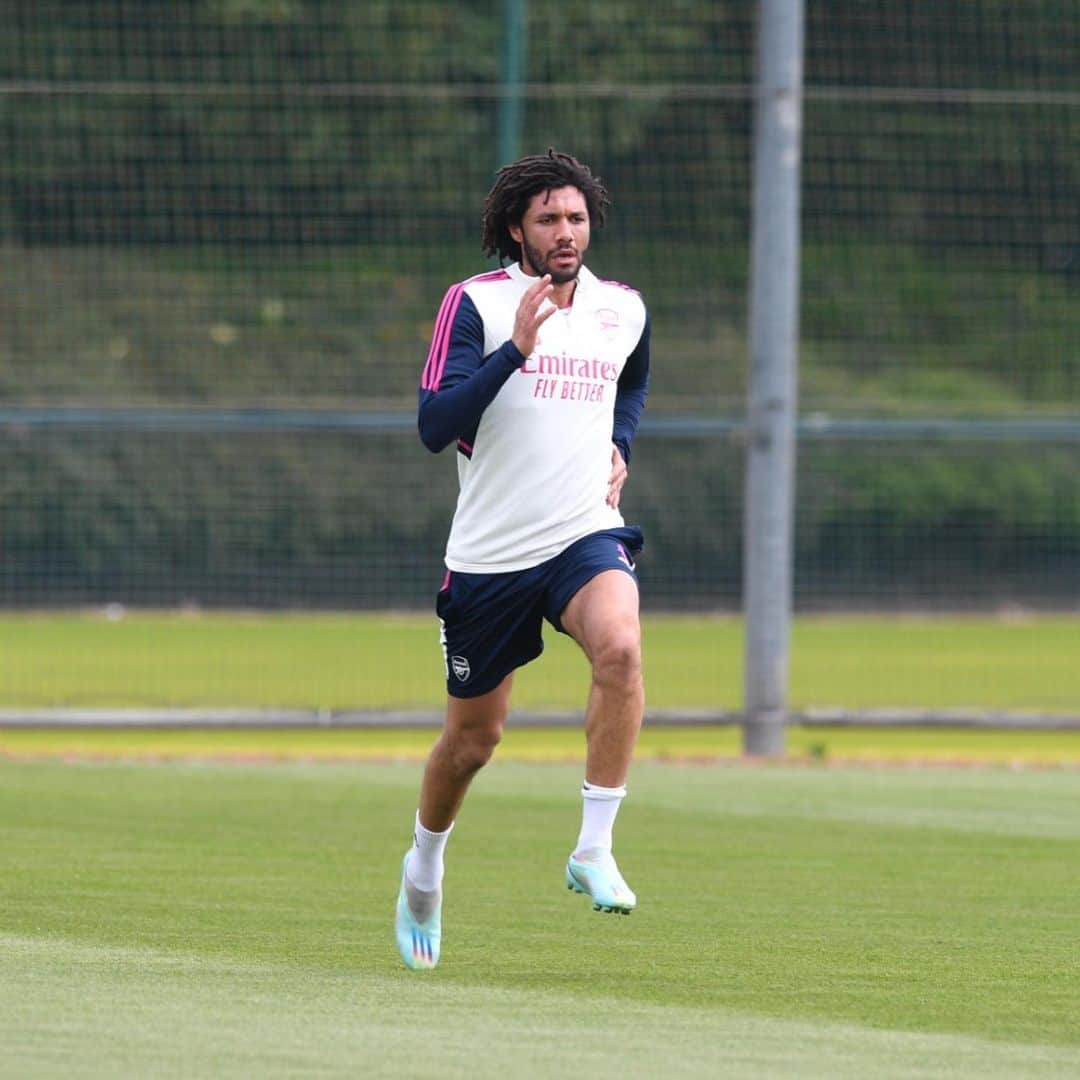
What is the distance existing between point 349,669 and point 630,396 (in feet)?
26.7

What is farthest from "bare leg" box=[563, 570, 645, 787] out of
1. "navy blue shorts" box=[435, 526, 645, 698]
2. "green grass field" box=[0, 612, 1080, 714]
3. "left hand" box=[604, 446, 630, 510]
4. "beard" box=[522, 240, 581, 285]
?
"green grass field" box=[0, 612, 1080, 714]

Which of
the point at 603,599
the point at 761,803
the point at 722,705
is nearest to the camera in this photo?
the point at 603,599

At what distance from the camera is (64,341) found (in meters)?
14.3

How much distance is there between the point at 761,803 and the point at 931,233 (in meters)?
6.22

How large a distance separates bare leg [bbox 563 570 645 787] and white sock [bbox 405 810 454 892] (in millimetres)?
551

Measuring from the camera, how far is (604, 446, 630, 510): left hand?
239 inches

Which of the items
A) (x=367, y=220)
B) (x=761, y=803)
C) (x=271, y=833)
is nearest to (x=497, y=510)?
(x=271, y=833)

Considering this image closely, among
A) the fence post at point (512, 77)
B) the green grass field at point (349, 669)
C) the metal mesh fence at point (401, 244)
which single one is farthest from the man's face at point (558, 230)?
the green grass field at point (349, 669)

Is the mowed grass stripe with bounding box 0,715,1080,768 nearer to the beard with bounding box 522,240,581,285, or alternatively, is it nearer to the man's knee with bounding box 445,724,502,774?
the man's knee with bounding box 445,724,502,774

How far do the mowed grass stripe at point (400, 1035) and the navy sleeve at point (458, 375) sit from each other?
135cm

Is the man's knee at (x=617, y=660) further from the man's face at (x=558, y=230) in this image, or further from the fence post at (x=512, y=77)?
the fence post at (x=512, y=77)

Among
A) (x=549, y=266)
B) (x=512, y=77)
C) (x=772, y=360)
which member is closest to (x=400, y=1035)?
(x=549, y=266)

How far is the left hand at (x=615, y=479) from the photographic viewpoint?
6070 mm

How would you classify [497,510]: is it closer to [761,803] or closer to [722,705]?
[761,803]
